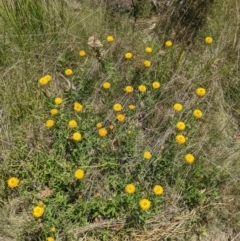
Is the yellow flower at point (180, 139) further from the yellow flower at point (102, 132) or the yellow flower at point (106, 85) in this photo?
the yellow flower at point (106, 85)

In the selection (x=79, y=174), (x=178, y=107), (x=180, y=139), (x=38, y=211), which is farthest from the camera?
(x=178, y=107)

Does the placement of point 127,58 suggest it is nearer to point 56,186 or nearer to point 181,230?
point 56,186

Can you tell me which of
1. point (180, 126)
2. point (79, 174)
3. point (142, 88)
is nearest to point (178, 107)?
point (180, 126)

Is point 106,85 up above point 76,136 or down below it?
above

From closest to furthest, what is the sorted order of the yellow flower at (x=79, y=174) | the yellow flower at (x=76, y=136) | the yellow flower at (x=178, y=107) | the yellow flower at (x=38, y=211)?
1. the yellow flower at (x=38, y=211)
2. the yellow flower at (x=79, y=174)
3. the yellow flower at (x=76, y=136)
4. the yellow flower at (x=178, y=107)

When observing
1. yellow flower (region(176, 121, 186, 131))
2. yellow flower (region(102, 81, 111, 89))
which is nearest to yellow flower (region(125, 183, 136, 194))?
yellow flower (region(176, 121, 186, 131))

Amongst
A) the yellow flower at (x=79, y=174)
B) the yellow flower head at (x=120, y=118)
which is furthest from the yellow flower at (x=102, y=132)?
the yellow flower at (x=79, y=174)

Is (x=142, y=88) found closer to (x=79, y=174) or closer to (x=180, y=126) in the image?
(x=180, y=126)

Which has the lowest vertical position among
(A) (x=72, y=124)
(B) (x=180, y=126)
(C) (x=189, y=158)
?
(C) (x=189, y=158)

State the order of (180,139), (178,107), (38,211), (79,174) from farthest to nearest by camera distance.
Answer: (178,107) < (180,139) < (79,174) < (38,211)

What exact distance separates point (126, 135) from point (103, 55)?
71cm

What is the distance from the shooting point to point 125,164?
2.38 meters

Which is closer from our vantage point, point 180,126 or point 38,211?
point 38,211

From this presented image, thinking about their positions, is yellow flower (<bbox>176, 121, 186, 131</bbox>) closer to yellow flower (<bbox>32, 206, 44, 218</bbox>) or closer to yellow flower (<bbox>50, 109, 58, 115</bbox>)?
yellow flower (<bbox>50, 109, 58, 115</bbox>)
